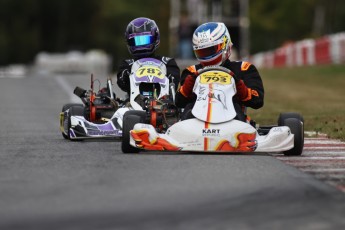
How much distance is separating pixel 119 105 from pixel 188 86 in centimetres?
273

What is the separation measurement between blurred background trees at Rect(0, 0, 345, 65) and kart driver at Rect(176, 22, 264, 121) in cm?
7836

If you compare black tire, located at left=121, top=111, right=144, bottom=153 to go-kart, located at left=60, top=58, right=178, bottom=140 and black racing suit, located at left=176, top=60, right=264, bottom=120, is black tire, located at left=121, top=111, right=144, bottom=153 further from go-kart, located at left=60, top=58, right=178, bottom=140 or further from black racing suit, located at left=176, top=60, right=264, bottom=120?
go-kart, located at left=60, top=58, right=178, bottom=140

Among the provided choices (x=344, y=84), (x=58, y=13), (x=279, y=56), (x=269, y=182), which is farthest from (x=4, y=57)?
(x=269, y=182)

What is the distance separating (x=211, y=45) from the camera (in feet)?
44.1

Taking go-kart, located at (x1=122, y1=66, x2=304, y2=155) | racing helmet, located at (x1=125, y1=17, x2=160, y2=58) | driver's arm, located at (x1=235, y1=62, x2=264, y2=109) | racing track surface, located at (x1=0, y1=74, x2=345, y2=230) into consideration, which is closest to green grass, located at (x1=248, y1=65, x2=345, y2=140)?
driver's arm, located at (x1=235, y1=62, x2=264, y2=109)

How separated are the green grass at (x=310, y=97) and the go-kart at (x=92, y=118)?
2.60 meters

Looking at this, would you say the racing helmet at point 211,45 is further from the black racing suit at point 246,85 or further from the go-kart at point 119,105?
the go-kart at point 119,105

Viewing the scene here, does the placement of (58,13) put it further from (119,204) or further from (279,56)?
(119,204)


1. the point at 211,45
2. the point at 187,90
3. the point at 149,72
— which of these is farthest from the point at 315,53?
the point at 187,90

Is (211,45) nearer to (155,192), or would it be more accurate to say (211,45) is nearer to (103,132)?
(103,132)

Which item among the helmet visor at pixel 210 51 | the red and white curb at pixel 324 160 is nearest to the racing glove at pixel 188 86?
the helmet visor at pixel 210 51

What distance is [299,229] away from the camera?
7.78 metres

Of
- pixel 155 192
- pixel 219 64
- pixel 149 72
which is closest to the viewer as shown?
pixel 155 192

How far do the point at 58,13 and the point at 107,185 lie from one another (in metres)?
107
